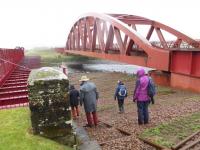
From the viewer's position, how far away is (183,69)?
663 inches

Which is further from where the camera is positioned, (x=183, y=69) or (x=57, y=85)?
(x=183, y=69)

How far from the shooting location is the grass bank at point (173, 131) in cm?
744

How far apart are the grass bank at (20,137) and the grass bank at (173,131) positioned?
228cm

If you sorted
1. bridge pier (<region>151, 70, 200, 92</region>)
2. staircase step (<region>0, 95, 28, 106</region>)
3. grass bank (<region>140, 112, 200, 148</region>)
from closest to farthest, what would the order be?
grass bank (<region>140, 112, 200, 148</region>), staircase step (<region>0, 95, 28, 106</region>), bridge pier (<region>151, 70, 200, 92</region>)

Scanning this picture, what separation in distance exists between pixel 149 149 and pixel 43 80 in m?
2.71

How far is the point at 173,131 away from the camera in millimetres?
8117

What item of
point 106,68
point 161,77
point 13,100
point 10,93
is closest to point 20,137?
point 13,100

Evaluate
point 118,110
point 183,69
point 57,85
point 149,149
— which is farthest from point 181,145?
point 183,69

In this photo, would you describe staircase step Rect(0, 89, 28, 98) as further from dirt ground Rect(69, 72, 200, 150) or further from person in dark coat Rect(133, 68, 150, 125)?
person in dark coat Rect(133, 68, 150, 125)

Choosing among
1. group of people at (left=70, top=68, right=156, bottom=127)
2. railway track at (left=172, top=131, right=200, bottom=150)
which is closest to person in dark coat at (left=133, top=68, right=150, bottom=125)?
group of people at (left=70, top=68, right=156, bottom=127)

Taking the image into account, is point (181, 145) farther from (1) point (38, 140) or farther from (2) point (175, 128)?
(1) point (38, 140)

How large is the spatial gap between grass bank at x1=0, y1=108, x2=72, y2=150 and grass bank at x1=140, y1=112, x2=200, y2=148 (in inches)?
89.9

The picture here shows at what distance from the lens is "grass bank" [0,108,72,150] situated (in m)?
5.76

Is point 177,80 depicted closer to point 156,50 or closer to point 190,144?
point 156,50
